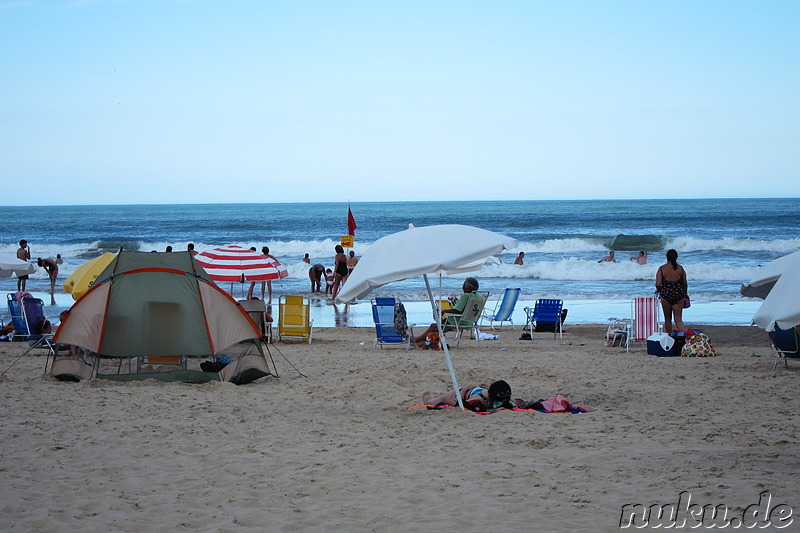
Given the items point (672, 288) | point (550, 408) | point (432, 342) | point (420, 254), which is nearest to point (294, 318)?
point (432, 342)

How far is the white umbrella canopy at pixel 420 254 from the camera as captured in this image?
6.12 meters

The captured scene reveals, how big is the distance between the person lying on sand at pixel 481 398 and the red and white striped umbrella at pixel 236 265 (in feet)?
20.1

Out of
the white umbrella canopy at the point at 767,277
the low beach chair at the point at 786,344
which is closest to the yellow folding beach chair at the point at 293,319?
the white umbrella canopy at the point at 767,277

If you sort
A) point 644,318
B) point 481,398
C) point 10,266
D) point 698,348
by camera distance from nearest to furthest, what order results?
point 481,398 → point 698,348 → point 644,318 → point 10,266

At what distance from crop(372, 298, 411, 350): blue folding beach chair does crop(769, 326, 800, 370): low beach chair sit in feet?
16.5

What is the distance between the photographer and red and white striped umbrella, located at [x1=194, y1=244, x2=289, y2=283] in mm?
12594

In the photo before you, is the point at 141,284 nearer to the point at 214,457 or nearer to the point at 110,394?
the point at 110,394

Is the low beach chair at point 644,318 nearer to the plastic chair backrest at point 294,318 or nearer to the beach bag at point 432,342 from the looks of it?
the beach bag at point 432,342

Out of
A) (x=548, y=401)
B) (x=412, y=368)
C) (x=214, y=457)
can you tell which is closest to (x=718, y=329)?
(x=412, y=368)

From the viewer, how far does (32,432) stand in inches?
244

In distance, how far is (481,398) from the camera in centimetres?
705

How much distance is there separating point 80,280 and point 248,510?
8.50 meters

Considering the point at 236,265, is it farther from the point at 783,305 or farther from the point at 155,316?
the point at 783,305

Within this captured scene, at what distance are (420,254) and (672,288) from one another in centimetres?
695
